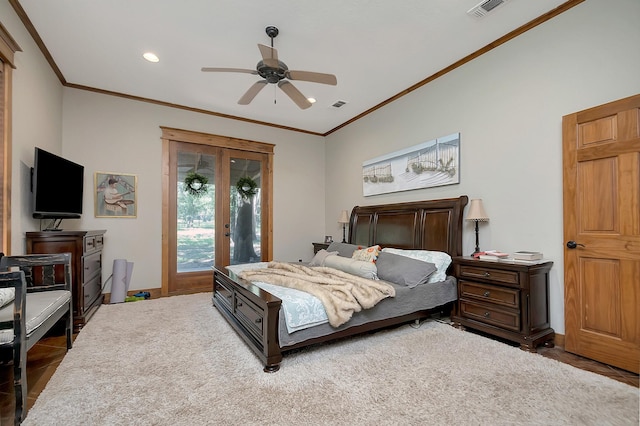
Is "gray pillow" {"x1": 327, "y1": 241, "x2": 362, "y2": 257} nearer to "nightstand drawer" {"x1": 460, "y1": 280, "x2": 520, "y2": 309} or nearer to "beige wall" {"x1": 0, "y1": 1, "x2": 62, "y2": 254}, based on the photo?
"nightstand drawer" {"x1": 460, "y1": 280, "x2": 520, "y2": 309}

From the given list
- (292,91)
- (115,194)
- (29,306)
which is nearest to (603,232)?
(292,91)

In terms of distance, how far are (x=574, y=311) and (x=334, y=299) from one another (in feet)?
6.84

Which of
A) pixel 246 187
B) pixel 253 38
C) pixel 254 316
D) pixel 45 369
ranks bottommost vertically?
pixel 45 369

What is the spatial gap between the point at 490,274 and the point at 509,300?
10.6 inches

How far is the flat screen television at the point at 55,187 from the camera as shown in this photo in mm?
2930

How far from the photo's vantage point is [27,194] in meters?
3.01

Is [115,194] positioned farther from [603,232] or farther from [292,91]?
[603,232]

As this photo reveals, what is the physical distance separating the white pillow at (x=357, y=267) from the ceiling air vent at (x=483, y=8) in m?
2.68

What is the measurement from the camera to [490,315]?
9.23 feet

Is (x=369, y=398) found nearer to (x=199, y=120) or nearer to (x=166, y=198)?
(x=166, y=198)

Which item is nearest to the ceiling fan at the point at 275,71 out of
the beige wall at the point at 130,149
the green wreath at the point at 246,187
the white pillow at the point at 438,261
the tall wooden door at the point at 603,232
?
the white pillow at the point at 438,261

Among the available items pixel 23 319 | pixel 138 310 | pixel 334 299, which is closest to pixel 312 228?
pixel 138 310

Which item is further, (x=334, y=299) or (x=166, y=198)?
(x=166, y=198)

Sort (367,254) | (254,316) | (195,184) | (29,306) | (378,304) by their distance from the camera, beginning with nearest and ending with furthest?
1. (29,306)
2. (254,316)
3. (378,304)
4. (367,254)
5. (195,184)
